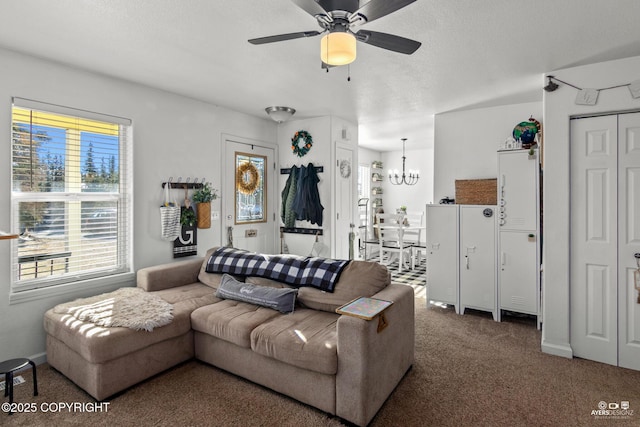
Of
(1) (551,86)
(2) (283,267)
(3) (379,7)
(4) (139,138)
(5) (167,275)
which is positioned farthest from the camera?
(4) (139,138)

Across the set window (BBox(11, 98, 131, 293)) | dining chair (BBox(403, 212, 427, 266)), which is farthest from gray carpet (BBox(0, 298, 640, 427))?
dining chair (BBox(403, 212, 427, 266))

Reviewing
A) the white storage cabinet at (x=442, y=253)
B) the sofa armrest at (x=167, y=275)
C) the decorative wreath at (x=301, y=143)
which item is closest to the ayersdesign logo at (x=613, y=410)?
the white storage cabinet at (x=442, y=253)

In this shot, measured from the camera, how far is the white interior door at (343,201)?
15.6ft

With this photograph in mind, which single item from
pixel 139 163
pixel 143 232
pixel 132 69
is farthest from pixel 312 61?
pixel 143 232

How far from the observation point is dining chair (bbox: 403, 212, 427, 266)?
20.8ft

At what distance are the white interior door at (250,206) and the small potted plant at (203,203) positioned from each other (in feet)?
1.04

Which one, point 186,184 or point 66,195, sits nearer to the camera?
point 66,195

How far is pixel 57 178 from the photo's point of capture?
291 centimetres

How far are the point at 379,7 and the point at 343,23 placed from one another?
278mm

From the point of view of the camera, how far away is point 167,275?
331 centimetres

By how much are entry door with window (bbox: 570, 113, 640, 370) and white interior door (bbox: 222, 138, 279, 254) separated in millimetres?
3472

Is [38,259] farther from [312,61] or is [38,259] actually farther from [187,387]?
[312,61]

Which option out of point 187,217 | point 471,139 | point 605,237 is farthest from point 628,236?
point 187,217

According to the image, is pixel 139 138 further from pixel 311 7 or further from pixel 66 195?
pixel 311 7
